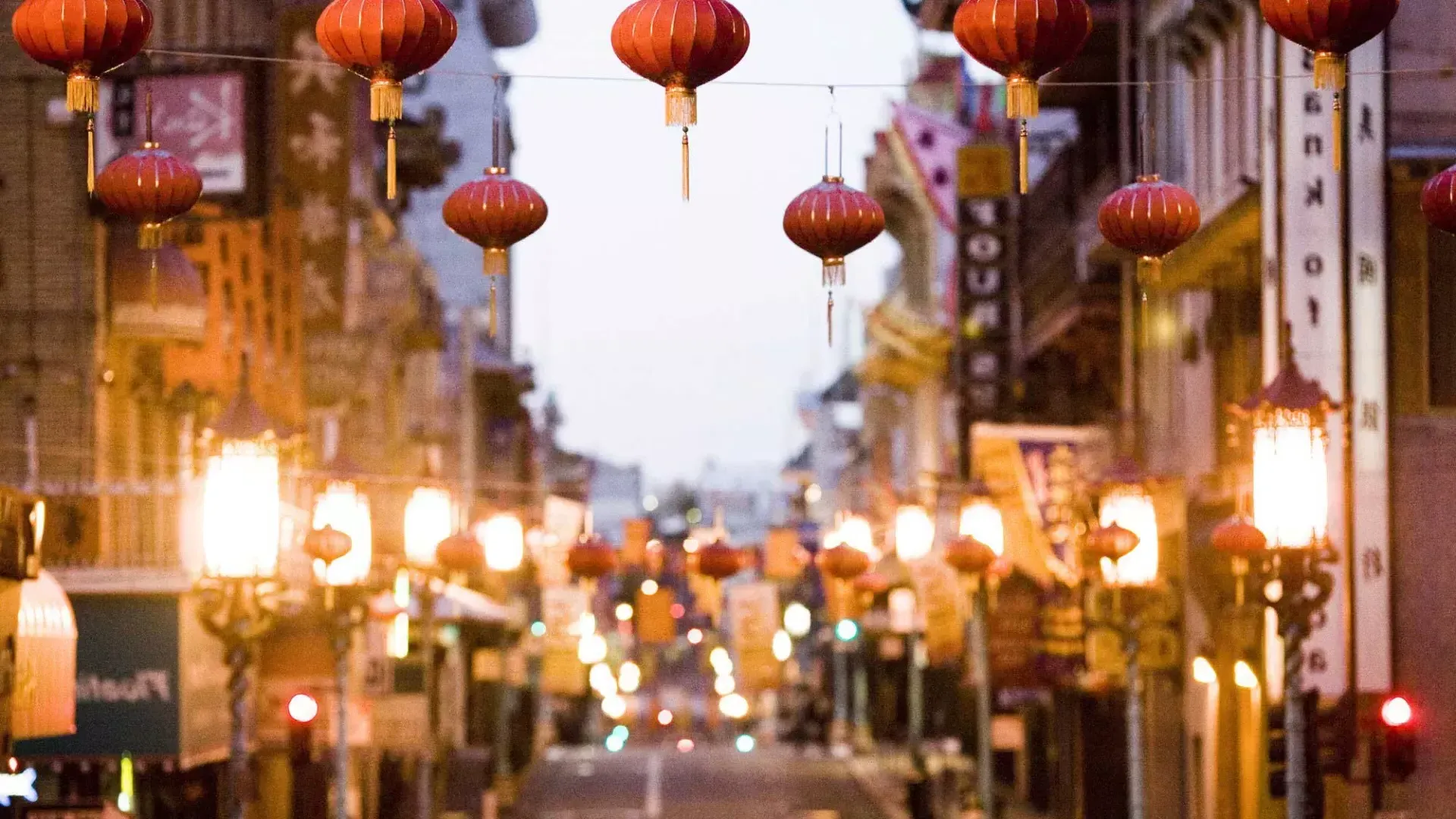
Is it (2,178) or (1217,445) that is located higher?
Result: (2,178)

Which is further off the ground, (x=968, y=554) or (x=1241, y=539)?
(x=1241, y=539)

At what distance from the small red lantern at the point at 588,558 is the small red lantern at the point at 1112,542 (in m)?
10.7

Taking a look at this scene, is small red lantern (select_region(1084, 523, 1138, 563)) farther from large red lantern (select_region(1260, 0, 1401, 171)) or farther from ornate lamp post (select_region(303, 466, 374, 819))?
large red lantern (select_region(1260, 0, 1401, 171))

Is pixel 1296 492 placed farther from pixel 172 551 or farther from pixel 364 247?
pixel 364 247

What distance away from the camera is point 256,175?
91.9 feet

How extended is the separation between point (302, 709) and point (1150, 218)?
448 inches

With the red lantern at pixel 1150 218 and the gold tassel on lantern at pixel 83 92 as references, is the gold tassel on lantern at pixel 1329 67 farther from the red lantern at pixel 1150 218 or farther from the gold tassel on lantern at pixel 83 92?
the gold tassel on lantern at pixel 83 92

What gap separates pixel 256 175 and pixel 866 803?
28905 millimetres

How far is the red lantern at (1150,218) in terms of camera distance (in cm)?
1633

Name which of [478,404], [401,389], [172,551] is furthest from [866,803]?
[172,551]

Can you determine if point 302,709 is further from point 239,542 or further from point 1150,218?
point 1150,218

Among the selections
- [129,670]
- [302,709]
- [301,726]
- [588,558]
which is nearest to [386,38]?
[302,709]

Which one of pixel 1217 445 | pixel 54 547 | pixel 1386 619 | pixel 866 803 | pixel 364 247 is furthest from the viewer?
pixel 866 803

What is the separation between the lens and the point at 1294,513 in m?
19.7
